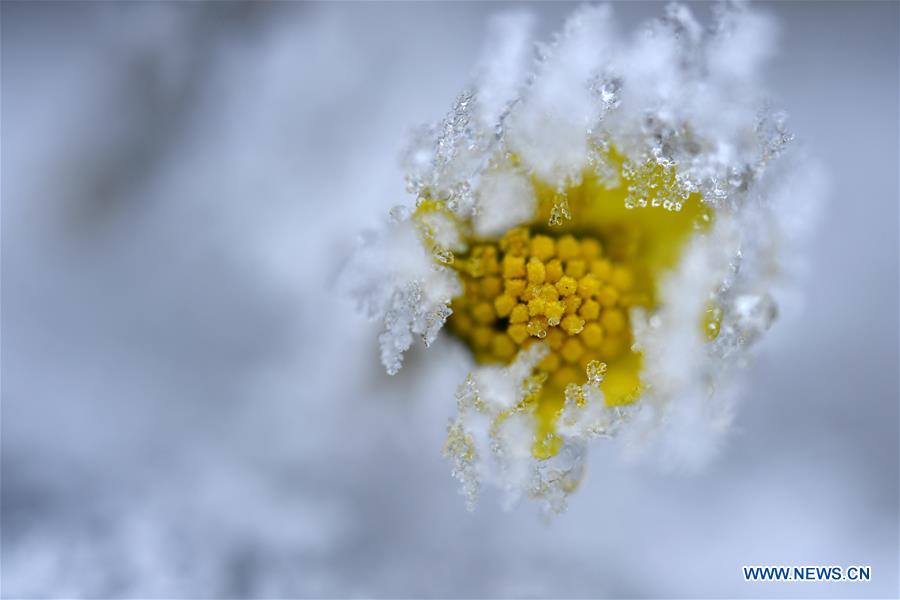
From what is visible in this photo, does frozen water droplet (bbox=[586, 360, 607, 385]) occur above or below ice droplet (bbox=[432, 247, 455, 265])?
below

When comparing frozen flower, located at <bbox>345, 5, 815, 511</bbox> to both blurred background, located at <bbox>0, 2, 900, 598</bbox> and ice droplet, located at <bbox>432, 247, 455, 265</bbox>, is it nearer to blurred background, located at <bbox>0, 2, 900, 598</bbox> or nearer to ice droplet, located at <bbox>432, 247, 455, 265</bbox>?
ice droplet, located at <bbox>432, 247, 455, 265</bbox>

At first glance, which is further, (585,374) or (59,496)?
(585,374)

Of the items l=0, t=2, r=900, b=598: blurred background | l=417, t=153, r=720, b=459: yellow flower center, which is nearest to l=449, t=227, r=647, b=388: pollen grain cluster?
l=417, t=153, r=720, b=459: yellow flower center

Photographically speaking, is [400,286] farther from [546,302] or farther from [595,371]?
[595,371]

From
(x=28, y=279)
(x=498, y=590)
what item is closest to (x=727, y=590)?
(x=498, y=590)

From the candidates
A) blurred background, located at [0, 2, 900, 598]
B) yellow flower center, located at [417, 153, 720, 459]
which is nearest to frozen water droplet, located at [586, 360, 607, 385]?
yellow flower center, located at [417, 153, 720, 459]

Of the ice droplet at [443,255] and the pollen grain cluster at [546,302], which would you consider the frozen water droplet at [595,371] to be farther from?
the ice droplet at [443,255]

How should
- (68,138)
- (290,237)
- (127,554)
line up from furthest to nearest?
(290,237) < (68,138) < (127,554)

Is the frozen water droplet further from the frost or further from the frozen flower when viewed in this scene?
the frost

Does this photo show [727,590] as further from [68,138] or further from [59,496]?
[68,138]
